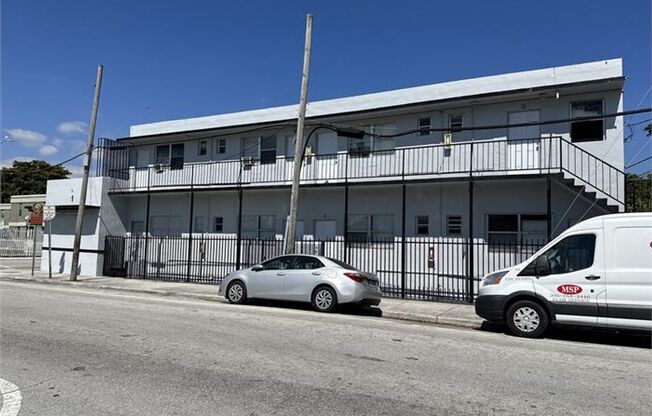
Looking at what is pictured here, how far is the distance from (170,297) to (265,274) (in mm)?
3811

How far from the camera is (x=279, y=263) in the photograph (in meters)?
13.7

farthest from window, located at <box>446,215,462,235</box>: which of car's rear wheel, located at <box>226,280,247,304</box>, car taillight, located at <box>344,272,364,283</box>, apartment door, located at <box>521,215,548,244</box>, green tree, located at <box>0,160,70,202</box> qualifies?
green tree, located at <box>0,160,70,202</box>

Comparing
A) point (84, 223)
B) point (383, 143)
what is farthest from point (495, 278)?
point (84, 223)

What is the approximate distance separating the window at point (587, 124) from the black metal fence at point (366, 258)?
11.8 feet

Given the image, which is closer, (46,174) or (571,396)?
(571,396)

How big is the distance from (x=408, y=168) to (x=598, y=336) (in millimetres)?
8924

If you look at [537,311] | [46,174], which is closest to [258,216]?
[537,311]

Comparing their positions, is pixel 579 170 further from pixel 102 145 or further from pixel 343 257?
pixel 102 145

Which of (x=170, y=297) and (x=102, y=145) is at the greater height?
(x=102, y=145)

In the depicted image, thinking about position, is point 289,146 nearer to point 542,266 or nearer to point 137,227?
point 137,227

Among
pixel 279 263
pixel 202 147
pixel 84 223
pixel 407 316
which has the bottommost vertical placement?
pixel 407 316

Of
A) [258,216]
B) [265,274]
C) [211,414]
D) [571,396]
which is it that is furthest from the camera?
[258,216]

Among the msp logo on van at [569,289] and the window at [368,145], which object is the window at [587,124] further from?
the msp logo on van at [569,289]

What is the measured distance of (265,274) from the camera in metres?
13.6
